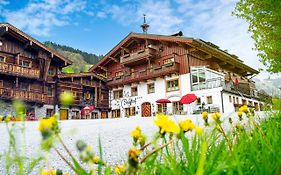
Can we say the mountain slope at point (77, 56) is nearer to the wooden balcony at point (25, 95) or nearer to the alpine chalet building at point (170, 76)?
the alpine chalet building at point (170, 76)

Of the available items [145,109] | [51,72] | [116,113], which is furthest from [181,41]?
[51,72]

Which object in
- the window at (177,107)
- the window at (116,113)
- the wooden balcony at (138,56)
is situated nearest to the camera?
the window at (177,107)

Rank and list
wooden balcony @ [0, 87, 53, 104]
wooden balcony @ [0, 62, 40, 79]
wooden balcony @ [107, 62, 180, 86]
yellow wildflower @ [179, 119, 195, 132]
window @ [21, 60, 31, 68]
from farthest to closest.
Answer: window @ [21, 60, 31, 68] → wooden balcony @ [107, 62, 180, 86] → wooden balcony @ [0, 62, 40, 79] → wooden balcony @ [0, 87, 53, 104] → yellow wildflower @ [179, 119, 195, 132]

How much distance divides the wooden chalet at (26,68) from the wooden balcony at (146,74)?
17.2 feet

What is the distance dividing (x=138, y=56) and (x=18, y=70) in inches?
408

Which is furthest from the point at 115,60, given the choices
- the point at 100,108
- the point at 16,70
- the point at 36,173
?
the point at 36,173

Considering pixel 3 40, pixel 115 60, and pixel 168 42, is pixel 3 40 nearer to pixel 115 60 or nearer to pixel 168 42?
pixel 115 60

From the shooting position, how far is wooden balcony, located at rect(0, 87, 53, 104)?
21.4m

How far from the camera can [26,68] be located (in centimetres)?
2314

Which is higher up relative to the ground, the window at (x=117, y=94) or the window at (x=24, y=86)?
the window at (x=24, y=86)

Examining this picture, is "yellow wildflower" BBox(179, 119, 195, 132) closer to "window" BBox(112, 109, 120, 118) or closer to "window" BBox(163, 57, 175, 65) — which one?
"window" BBox(163, 57, 175, 65)

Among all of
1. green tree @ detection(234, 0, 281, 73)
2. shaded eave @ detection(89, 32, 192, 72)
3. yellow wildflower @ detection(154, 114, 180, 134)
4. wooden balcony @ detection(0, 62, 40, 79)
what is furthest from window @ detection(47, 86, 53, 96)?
yellow wildflower @ detection(154, 114, 180, 134)

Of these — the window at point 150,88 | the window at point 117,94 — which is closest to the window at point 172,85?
the window at point 150,88

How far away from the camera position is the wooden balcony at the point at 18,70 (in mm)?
21625
